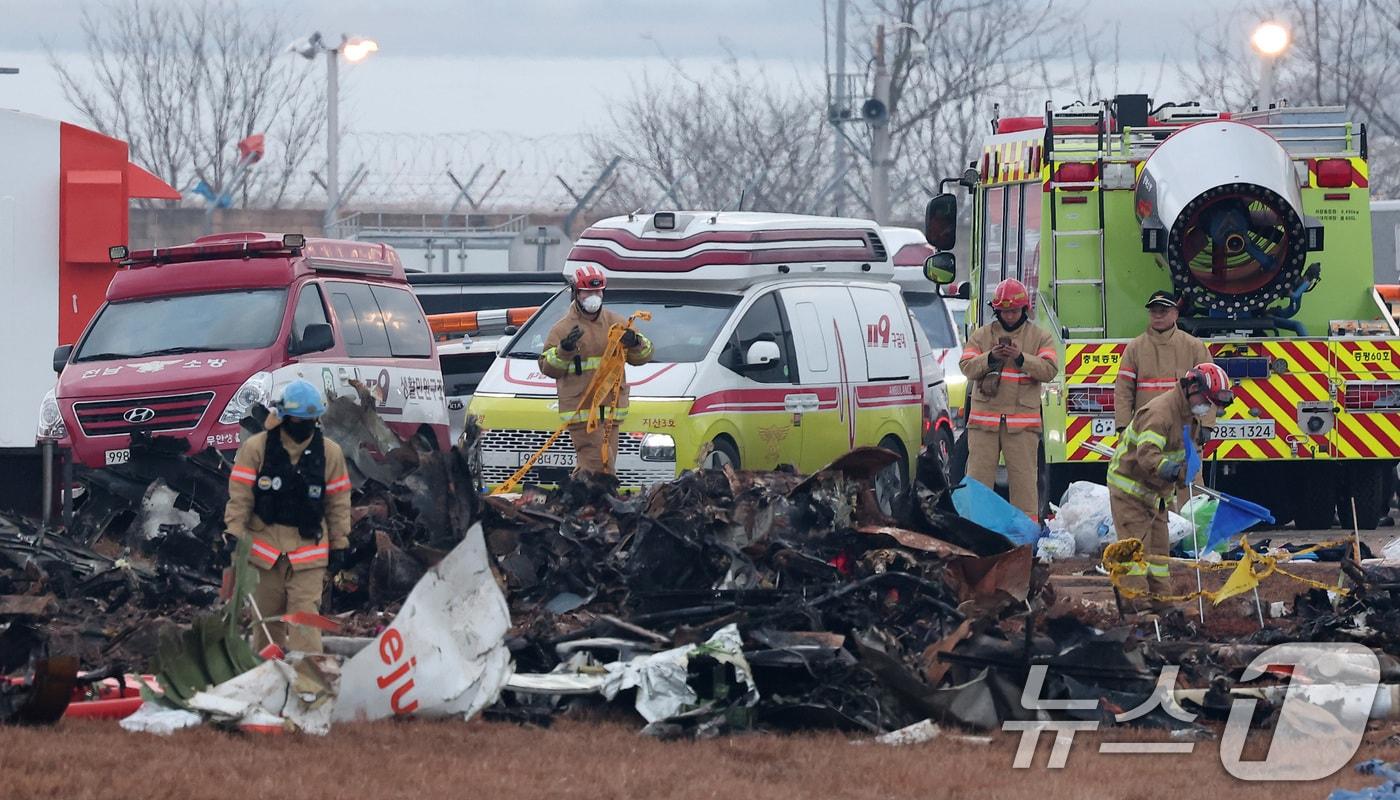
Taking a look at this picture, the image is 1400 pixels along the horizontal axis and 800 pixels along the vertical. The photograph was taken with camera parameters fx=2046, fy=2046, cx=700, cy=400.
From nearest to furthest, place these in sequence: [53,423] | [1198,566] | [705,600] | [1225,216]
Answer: [705,600]
[1198,566]
[1225,216]
[53,423]

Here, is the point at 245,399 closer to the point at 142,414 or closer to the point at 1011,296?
the point at 142,414

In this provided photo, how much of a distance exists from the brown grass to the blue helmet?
1.56m

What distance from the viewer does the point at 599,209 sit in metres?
49.1

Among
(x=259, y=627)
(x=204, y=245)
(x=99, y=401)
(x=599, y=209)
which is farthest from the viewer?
(x=599, y=209)

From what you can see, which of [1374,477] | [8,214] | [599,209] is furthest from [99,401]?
[599,209]

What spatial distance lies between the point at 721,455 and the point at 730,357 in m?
0.73

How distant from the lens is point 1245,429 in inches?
598

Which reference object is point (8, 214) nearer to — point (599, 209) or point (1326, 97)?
point (1326, 97)

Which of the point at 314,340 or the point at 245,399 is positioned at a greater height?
the point at 314,340

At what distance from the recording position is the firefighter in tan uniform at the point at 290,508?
29.5ft

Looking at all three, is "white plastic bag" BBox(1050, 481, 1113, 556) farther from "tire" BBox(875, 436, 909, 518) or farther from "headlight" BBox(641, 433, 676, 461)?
"headlight" BBox(641, 433, 676, 461)

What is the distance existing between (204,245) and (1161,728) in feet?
31.1

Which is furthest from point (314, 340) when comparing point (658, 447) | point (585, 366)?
point (658, 447)

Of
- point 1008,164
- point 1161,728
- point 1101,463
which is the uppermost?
point 1008,164
